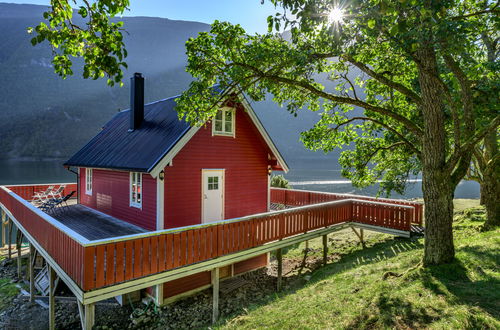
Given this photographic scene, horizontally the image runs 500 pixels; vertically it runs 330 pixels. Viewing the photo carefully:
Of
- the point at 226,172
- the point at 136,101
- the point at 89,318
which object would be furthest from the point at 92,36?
the point at 136,101

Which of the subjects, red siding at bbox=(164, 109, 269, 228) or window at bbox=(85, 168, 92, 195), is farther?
window at bbox=(85, 168, 92, 195)

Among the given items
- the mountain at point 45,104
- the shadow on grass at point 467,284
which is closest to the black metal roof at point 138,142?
the shadow on grass at point 467,284

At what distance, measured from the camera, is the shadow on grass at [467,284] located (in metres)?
5.01

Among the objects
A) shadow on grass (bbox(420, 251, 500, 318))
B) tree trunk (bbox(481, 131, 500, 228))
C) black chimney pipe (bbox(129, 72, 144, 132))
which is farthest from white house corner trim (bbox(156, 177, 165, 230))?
tree trunk (bbox(481, 131, 500, 228))

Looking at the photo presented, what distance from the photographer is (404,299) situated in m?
5.54

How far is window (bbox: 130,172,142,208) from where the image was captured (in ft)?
36.5

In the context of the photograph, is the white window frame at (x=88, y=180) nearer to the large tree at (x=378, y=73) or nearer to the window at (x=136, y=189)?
the window at (x=136, y=189)

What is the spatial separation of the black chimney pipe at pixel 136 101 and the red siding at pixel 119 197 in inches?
101

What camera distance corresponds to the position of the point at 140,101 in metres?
14.2

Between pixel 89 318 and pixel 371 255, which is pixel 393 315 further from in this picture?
pixel 371 255

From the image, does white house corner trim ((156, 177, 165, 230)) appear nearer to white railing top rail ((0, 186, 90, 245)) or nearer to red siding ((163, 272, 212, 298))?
red siding ((163, 272, 212, 298))

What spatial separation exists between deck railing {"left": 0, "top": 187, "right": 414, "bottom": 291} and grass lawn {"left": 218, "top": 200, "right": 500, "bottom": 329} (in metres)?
2.22

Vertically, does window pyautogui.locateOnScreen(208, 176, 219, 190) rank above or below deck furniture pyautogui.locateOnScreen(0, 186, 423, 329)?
above

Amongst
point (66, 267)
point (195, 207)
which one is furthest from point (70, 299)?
point (195, 207)
